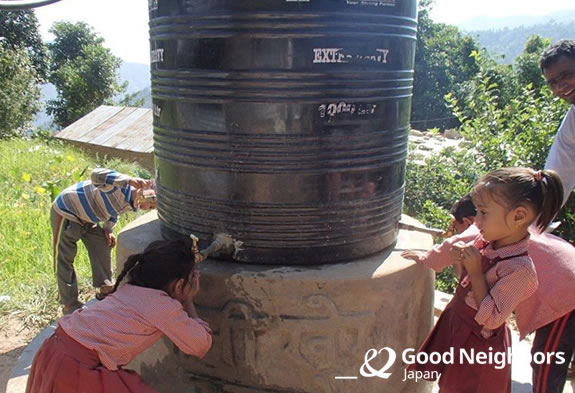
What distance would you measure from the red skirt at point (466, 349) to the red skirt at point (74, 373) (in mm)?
1280

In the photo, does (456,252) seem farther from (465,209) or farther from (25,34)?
(25,34)

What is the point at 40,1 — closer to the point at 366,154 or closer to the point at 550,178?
the point at 366,154

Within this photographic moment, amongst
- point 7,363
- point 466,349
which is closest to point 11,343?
point 7,363

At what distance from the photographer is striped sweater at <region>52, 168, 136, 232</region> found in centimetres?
361

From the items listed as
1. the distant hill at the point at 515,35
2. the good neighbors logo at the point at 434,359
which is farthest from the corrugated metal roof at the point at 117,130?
the distant hill at the point at 515,35

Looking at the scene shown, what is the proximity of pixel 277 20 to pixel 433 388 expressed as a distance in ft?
6.59

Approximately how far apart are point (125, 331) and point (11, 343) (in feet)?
7.48

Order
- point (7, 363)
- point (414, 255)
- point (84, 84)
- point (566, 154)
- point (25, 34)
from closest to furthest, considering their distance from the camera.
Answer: point (414, 255), point (566, 154), point (7, 363), point (84, 84), point (25, 34)

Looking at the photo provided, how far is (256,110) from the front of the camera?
219 centimetres

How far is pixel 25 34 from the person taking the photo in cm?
2753

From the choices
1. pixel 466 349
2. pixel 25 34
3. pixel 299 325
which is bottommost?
pixel 466 349

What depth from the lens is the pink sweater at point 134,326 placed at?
7.09ft

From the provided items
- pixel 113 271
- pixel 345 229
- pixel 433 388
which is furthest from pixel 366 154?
pixel 113 271

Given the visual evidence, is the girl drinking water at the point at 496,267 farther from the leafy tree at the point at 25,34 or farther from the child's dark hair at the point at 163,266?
the leafy tree at the point at 25,34
